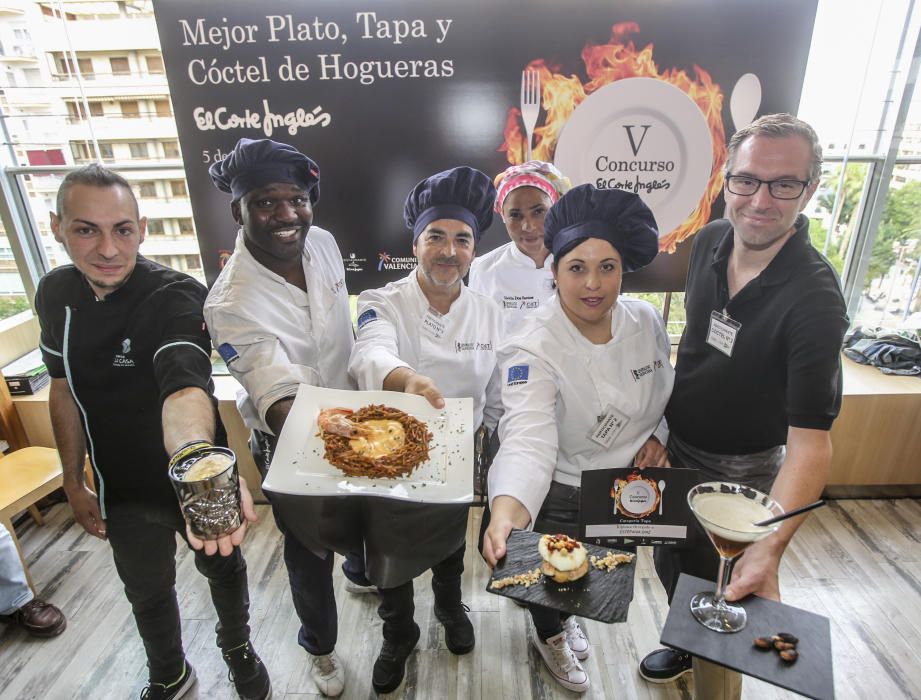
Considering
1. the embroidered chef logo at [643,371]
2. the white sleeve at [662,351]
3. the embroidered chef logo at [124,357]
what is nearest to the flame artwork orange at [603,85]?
the white sleeve at [662,351]

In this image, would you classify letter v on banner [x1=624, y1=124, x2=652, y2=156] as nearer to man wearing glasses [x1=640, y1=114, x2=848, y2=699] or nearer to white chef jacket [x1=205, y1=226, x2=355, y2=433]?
man wearing glasses [x1=640, y1=114, x2=848, y2=699]

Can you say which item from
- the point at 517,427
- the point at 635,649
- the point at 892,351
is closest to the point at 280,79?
the point at 517,427

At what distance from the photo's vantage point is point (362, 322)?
6.56ft

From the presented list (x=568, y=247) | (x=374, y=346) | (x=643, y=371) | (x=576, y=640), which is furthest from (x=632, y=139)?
(x=576, y=640)

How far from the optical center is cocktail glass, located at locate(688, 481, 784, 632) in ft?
3.76

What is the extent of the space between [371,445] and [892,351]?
132 inches

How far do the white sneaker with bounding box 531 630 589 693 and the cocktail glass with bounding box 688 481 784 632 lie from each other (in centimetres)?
110

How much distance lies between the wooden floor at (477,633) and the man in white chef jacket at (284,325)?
34 centimetres

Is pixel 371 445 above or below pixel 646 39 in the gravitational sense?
below

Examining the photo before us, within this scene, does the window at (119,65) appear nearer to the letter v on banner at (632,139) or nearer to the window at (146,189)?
the window at (146,189)

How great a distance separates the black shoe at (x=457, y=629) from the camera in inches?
87.5

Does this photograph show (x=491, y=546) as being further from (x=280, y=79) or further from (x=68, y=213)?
(x=280, y=79)

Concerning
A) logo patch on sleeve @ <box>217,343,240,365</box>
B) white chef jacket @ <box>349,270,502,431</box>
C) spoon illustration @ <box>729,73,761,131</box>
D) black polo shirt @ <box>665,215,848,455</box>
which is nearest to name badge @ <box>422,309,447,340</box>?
white chef jacket @ <box>349,270,502,431</box>

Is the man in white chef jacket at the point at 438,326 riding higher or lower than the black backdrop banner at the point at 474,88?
lower
